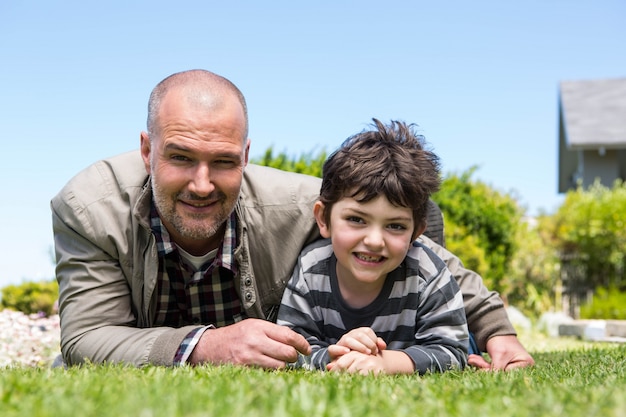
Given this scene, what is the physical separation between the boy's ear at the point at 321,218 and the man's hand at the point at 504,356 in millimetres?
1186

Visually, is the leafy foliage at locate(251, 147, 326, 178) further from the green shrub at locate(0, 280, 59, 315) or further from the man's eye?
the green shrub at locate(0, 280, 59, 315)

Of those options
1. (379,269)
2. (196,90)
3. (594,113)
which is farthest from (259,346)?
(594,113)

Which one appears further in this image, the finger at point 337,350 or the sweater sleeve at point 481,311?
the sweater sleeve at point 481,311

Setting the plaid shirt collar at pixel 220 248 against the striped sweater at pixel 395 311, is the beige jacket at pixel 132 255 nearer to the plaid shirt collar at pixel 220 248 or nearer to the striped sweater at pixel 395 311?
the plaid shirt collar at pixel 220 248

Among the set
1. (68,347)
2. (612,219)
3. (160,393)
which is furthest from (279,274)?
(612,219)

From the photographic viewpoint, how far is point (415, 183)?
395 centimetres

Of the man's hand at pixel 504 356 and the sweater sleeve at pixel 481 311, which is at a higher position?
the sweater sleeve at pixel 481 311

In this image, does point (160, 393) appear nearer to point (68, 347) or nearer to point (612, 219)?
point (68, 347)

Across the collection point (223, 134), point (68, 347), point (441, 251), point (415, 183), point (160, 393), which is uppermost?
point (223, 134)

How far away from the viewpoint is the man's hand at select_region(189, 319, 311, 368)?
11.2ft

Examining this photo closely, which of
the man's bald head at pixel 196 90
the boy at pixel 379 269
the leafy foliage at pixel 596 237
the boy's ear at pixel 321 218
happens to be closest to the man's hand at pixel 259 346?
the boy at pixel 379 269

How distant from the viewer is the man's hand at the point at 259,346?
3.43m

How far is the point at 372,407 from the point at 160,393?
0.65 meters

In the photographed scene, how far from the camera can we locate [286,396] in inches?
84.0
